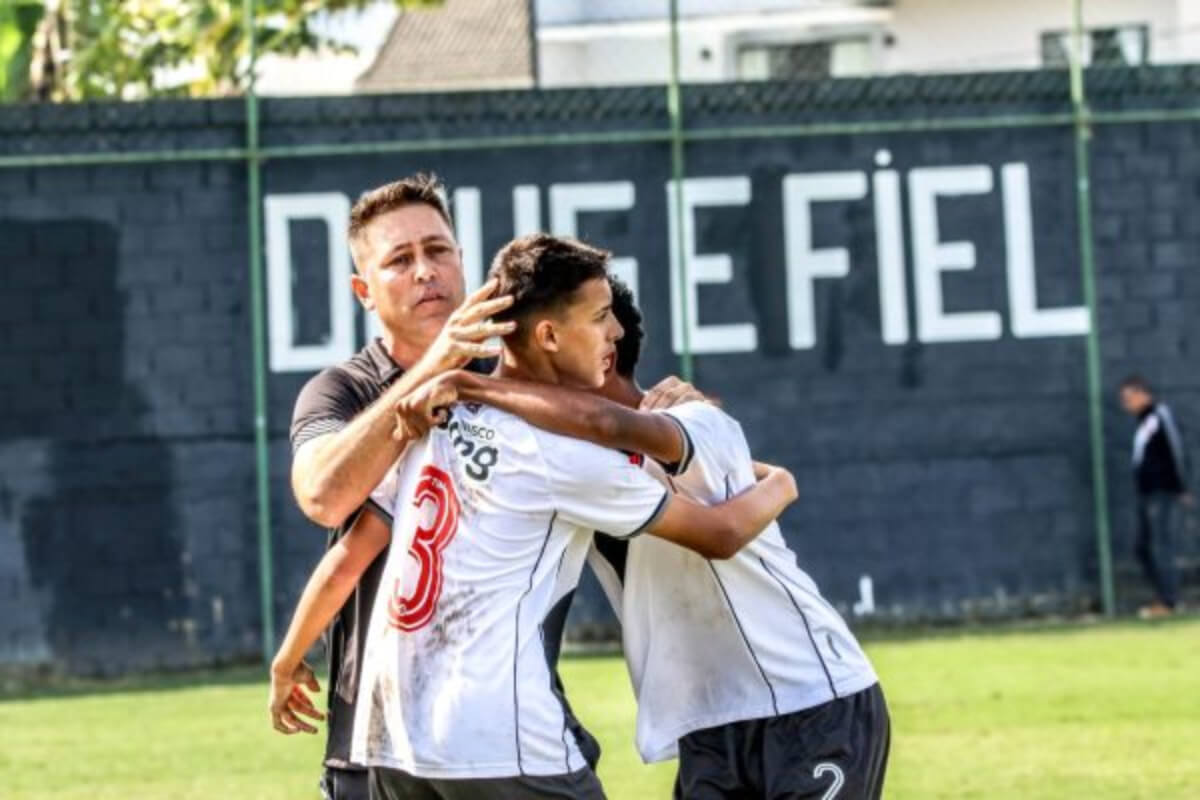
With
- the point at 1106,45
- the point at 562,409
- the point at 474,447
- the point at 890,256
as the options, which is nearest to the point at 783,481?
the point at 562,409

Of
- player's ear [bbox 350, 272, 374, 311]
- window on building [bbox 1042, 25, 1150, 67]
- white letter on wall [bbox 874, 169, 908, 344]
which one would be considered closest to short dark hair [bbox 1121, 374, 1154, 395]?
white letter on wall [bbox 874, 169, 908, 344]

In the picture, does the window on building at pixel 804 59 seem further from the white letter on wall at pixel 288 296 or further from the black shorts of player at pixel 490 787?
the black shorts of player at pixel 490 787

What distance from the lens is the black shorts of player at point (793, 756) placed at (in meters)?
5.88

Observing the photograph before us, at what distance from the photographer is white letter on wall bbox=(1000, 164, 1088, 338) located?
19.5 metres

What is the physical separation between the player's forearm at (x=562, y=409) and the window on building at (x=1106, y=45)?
699 inches

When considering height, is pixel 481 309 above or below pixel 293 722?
above

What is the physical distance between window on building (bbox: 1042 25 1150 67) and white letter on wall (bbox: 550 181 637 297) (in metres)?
5.20

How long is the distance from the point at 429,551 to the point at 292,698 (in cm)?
85

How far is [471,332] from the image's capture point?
521 centimetres

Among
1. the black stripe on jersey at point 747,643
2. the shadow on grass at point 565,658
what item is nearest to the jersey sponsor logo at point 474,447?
the black stripe on jersey at point 747,643

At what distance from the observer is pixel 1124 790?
36.2 feet

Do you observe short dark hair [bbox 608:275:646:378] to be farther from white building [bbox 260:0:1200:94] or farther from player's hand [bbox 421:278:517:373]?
white building [bbox 260:0:1200:94]

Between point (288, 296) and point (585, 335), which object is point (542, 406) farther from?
point (288, 296)

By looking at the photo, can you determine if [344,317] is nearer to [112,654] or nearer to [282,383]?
[282,383]
